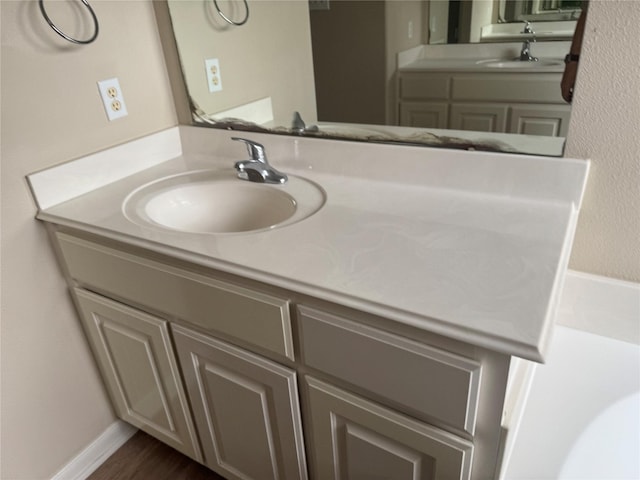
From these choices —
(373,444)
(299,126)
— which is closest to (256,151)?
(299,126)

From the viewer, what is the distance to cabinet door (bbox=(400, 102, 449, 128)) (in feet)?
3.59

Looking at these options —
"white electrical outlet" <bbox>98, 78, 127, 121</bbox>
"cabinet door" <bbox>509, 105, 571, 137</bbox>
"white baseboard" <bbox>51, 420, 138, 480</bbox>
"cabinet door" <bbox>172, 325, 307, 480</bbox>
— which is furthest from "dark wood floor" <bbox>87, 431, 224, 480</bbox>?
"cabinet door" <bbox>509, 105, 571, 137</bbox>

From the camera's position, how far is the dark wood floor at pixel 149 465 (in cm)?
144

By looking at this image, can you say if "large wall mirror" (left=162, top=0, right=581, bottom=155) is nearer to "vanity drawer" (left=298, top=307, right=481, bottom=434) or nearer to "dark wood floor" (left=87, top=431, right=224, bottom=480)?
"vanity drawer" (left=298, top=307, right=481, bottom=434)

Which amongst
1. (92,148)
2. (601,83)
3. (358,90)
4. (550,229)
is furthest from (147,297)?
(601,83)

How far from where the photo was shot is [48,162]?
1180 mm

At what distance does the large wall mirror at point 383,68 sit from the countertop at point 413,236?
0.06 metres

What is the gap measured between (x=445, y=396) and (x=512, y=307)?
178 mm

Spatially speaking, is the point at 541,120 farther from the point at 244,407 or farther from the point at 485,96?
the point at 244,407

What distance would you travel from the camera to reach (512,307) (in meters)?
0.67

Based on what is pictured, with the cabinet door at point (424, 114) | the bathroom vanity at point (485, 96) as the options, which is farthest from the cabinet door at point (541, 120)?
the cabinet door at point (424, 114)

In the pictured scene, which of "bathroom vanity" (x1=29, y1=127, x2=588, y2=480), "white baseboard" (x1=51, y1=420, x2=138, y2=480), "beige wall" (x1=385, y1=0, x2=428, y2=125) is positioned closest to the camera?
"bathroom vanity" (x1=29, y1=127, x2=588, y2=480)

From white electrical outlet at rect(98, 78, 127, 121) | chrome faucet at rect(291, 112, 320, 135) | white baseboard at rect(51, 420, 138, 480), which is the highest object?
white electrical outlet at rect(98, 78, 127, 121)

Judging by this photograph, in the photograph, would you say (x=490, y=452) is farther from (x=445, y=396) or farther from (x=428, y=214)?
(x=428, y=214)
